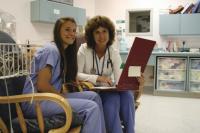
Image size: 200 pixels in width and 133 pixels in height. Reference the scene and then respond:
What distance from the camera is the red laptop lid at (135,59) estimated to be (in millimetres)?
2045

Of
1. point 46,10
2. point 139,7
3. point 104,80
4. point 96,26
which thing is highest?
point 139,7

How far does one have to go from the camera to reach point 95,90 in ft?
7.25

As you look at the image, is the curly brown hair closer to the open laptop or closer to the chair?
the open laptop

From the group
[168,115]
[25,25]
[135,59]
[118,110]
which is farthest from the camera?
[25,25]

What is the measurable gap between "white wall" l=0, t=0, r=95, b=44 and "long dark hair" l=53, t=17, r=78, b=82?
2271 millimetres

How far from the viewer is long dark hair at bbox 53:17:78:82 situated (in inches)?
77.9

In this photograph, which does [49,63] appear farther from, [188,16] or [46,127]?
[188,16]

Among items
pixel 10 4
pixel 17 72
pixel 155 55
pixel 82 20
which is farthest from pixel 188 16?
pixel 17 72

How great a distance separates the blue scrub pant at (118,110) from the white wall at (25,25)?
8.20 feet

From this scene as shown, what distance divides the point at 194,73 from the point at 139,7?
6.25 ft

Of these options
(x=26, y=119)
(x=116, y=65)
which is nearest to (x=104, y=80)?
(x=116, y=65)

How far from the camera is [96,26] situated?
2.45 m

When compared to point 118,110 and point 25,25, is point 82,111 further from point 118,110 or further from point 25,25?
point 25,25

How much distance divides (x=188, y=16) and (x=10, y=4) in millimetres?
3285
